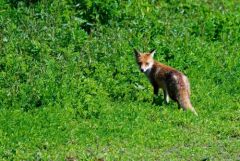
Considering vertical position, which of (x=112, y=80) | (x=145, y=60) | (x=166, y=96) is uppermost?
(x=145, y=60)

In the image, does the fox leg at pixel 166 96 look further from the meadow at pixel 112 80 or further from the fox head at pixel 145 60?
the fox head at pixel 145 60

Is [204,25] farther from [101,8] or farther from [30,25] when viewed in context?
[30,25]

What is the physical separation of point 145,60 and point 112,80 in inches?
35.0

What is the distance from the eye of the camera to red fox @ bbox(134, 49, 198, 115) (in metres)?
13.7

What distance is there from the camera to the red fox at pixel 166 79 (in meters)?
13.7

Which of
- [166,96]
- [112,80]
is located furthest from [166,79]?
[112,80]

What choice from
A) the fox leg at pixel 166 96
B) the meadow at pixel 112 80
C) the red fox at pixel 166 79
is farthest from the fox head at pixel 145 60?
the fox leg at pixel 166 96

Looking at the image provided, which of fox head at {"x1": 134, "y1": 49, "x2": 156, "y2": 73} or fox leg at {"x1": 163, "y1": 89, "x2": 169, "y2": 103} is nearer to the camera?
fox leg at {"x1": 163, "y1": 89, "x2": 169, "y2": 103}

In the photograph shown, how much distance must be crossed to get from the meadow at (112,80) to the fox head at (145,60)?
28 centimetres

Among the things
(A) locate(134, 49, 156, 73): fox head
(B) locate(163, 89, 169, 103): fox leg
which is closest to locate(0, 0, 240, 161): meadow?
(B) locate(163, 89, 169, 103): fox leg

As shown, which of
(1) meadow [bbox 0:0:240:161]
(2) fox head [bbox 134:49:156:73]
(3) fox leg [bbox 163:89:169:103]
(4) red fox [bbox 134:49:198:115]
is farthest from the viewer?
(2) fox head [bbox 134:49:156:73]

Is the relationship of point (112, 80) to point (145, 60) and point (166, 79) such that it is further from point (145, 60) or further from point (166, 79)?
point (166, 79)

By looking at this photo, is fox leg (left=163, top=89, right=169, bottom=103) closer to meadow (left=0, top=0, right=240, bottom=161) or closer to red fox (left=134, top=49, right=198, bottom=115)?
red fox (left=134, top=49, right=198, bottom=115)

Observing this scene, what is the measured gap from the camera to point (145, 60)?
1476 centimetres
